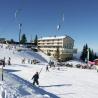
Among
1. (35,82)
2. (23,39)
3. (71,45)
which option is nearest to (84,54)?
(71,45)

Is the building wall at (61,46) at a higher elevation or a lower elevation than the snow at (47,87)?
higher

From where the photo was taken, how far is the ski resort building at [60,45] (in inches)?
4539

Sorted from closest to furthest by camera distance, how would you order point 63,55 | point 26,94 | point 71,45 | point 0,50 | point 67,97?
point 26,94 → point 67,97 → point 0,50 → point 63,55 → point 71,45

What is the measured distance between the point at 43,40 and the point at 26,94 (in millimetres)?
118342

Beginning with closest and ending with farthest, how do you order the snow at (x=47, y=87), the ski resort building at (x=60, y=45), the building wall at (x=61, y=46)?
the snow at (x=47, y=87) → the ski resort building at (x=60, y=45) → the building wall at (x=61, y=46)

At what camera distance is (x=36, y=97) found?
18.3 m

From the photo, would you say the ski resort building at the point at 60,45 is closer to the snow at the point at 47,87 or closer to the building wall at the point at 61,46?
the building wall at the point at 61,46

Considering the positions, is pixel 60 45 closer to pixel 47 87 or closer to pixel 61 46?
pixel 61 46

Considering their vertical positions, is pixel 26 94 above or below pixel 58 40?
below

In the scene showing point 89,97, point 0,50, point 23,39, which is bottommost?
point 89,97

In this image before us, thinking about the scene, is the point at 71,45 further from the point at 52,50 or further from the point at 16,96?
the point at 16,96

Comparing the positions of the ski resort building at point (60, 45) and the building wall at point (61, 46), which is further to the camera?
the building wall at point (61, 46)

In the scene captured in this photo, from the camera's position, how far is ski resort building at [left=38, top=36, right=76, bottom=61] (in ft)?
378

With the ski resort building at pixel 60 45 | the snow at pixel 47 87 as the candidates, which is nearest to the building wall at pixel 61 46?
the ski resort building at pixel 60 45
